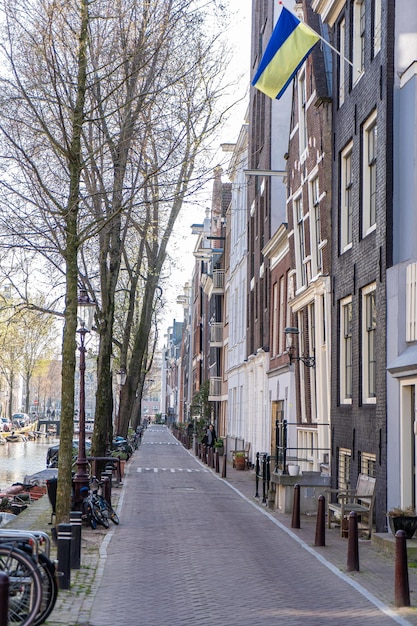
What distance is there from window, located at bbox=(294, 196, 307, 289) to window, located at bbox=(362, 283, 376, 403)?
26.4 feet

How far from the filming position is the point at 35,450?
7175 cm

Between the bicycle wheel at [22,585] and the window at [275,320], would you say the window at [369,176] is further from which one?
the window at [275,320]

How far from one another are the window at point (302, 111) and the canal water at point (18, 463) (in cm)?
1801

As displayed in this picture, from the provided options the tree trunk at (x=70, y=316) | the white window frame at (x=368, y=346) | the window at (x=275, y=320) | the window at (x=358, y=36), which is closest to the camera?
the tree trunk at (x=70, y=316)

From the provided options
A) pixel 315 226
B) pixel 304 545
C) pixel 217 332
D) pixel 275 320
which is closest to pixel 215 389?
pixel 217 332

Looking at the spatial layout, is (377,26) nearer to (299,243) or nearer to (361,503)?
(361,503)

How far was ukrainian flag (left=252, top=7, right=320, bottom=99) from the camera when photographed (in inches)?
730

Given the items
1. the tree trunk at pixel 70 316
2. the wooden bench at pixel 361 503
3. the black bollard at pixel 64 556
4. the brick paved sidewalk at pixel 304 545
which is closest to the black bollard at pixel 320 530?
the brick paved sidewalk at pixel 304 545

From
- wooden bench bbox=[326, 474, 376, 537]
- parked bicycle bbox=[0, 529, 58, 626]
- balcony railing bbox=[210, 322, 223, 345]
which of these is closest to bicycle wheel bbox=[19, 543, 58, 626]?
parked bicycle bbox=[0, 529, 58, 626]

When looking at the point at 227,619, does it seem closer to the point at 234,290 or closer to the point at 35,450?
the point at 234,290

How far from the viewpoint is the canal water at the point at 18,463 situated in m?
42.5

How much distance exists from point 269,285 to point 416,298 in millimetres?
20247

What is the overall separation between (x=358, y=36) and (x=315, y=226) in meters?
6.05

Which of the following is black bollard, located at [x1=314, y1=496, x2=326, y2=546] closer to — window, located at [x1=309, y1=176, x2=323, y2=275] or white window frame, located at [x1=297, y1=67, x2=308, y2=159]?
window, located at [x1=309, y1=176, x2=323, y2=275]
